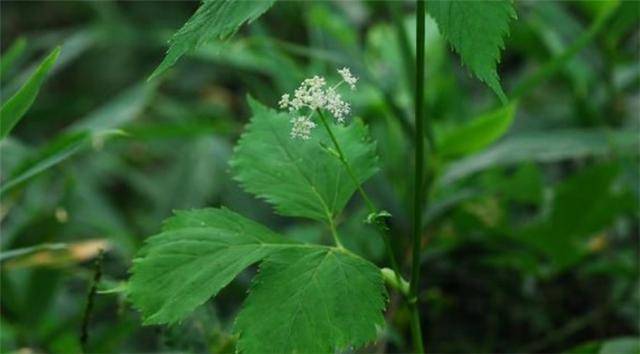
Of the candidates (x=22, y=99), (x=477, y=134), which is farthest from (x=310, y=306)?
(x=477, y=134)

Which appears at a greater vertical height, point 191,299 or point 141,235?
point 191,299

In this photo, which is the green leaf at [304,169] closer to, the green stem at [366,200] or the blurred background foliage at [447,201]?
the green stem at [366,200]

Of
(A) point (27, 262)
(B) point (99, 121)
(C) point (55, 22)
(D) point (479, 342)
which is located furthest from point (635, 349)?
(C) point (55, 22)

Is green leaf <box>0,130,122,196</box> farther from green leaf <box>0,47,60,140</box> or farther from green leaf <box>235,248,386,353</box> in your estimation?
green leaf <box>235,248,386,353</box>

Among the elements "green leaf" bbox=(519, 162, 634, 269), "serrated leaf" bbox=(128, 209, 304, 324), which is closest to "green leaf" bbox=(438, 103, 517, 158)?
"green leaf" bbox=(519, 162, 634, 269)

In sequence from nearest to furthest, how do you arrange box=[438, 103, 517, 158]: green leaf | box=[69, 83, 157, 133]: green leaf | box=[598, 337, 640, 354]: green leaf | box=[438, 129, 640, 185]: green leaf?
box=[598, 337, 640, 354]: green leaf → box=[438, 103, 517, 158]: green leaf → box=[438, 129, 640, 185]: green leaf → box=[69, 83, 157, 133]: green leaf

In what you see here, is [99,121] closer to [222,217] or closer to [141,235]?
[141,235]
